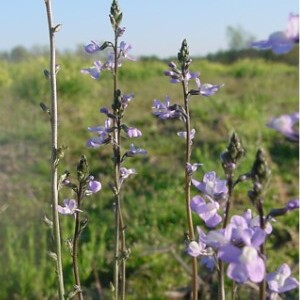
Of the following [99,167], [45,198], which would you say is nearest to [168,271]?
[45,198]

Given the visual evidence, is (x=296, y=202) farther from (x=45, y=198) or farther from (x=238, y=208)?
(x=45, y=198)

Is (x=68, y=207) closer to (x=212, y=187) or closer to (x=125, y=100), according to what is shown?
(x=125, y=100)

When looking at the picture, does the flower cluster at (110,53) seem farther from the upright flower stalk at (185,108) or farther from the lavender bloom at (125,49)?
the upright flower stalk at (185,108)

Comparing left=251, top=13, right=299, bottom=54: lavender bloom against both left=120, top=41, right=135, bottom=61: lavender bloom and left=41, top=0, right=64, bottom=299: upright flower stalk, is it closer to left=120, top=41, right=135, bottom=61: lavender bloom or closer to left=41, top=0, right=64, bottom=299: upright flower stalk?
left=41, top=0, right=64, bottom=299: upright flower stalk

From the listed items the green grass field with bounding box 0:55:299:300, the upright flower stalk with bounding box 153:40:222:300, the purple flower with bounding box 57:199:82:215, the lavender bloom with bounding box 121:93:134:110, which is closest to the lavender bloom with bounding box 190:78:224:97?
the upright flower stalk with bounding box 153:40:222:300

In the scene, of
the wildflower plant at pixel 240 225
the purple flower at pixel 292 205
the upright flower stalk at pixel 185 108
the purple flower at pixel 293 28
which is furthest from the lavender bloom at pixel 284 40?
the upright flower stalk at pixel 185 108

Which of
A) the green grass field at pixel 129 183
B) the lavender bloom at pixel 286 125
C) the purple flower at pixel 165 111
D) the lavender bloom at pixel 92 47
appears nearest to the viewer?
the lavender bloom at pixel 286 125
